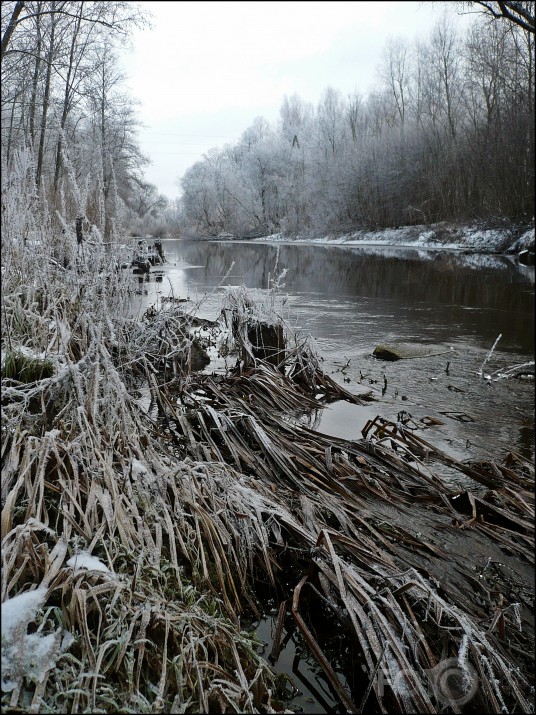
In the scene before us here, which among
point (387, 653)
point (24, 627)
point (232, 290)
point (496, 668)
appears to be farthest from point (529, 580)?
point (232, 290)

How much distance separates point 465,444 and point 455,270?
41.1ft

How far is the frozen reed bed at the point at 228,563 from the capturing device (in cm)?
151

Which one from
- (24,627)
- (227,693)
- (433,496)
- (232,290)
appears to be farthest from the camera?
(232,290)

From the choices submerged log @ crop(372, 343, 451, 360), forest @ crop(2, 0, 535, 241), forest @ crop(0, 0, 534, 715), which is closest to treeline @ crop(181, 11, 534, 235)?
forest @ crop(2, 0, 535, 241)

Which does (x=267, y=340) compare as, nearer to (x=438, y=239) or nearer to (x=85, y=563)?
(x=85, y=563)

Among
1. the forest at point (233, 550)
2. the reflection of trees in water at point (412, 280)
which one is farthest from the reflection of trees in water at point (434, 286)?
the forest at point (233, 550)

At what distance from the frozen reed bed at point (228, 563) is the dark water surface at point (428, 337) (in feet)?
3.11

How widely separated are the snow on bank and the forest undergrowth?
1185cm

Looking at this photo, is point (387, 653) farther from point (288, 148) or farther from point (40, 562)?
point (288, 148)

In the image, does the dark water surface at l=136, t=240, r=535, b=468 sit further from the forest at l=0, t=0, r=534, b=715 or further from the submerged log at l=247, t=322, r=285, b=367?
the forest at l=0, t=0, r=534, b=715

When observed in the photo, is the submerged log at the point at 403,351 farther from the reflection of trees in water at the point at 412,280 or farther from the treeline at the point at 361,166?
the treeline at the point at 361,166

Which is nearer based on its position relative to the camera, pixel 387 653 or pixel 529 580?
pixel 387 653

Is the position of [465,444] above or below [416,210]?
below

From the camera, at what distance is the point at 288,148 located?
168 ft
